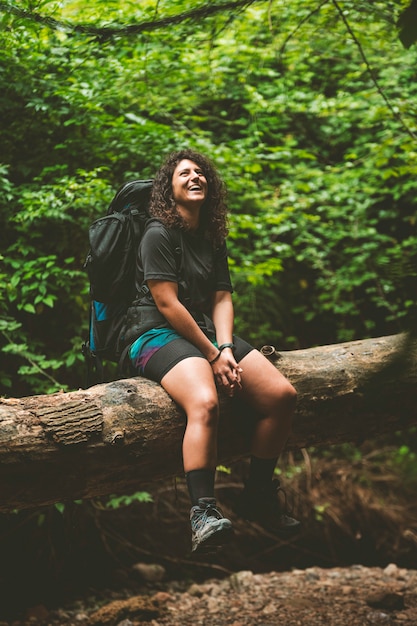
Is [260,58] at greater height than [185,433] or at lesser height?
greater

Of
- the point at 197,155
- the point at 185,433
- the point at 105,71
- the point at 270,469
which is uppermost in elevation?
the point at 105,71

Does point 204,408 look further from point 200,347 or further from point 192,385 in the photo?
point 200,347

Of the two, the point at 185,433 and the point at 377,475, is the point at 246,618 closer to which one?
the point at 185,433

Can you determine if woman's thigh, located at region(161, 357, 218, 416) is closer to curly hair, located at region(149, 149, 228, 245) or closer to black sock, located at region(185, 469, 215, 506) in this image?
black sock, located at region(185, 469, 215, 506)

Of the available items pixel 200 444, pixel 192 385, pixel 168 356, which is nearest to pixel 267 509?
pixel 200 444

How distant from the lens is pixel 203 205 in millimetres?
3254

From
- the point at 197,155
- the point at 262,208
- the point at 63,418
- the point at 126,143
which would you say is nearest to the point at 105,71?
the point at 126,143

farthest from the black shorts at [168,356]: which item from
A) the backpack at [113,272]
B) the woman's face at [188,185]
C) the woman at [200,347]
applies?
the woman's face at [188,185]

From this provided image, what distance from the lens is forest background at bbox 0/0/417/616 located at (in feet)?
12.3

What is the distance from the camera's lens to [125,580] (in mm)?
4387

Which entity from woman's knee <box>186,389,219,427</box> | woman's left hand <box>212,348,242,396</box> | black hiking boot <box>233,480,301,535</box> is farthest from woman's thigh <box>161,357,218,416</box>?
black hiking boot <box>233,480,301,535</box>

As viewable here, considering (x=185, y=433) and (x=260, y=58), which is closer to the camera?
(x=185, y=433)

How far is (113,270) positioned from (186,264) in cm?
38

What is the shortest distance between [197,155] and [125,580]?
323cm
